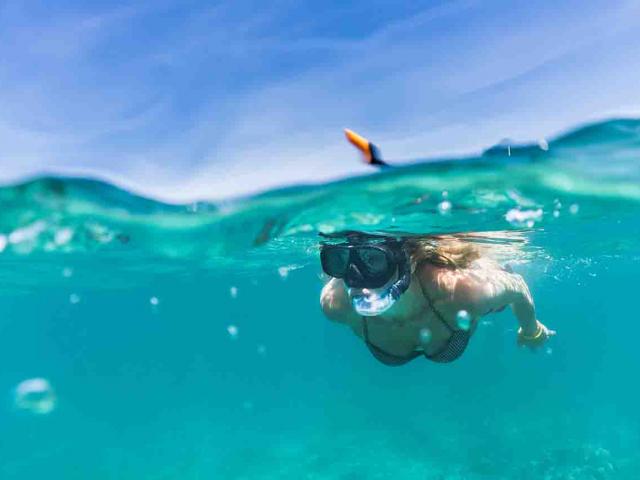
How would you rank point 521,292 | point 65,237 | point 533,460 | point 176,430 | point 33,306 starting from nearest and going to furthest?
1. point 521,292
2. point 65,237
3. point 533,460
4. point 176,430
5. point 33,306

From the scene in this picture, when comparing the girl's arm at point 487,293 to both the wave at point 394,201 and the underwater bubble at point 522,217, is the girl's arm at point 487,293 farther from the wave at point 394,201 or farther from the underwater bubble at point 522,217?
the underwater bubble at point 522,217

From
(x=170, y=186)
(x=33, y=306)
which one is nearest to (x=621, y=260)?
(x=170, y=186)

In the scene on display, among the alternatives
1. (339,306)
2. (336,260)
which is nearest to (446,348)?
(339,306)

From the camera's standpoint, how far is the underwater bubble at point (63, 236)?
49.0 feet

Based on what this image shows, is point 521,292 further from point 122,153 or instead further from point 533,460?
point 533,460

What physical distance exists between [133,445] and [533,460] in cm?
2746

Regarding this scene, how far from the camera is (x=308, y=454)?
26703 mm

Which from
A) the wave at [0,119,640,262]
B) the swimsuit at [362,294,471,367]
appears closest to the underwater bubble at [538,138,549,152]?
the wave at [0,119,640,262]

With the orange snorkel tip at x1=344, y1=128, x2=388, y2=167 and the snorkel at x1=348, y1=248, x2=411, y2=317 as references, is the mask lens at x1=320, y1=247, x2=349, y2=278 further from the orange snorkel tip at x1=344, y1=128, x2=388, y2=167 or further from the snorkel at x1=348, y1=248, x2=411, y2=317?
the orange snorkel tip at x1=344, y1=128, x2=388, y2=167

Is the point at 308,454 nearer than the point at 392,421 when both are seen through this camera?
Yes

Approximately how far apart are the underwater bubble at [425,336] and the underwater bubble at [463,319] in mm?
476

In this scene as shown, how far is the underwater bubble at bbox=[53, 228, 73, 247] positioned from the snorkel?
11.2 meters

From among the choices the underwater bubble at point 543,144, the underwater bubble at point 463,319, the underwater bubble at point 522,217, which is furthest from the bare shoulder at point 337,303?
the underwater bubble at point 522,217

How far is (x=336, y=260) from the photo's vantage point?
720 centimetres
